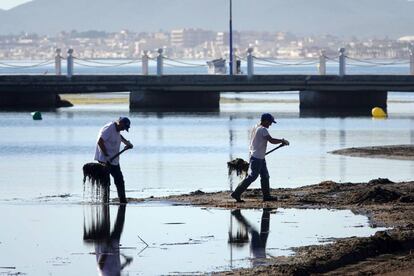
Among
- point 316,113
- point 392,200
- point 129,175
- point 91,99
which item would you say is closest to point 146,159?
point 129,175

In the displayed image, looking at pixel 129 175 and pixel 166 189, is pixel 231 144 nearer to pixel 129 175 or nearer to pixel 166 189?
pixel 129 175

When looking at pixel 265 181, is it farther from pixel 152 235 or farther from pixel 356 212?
pixel 152 235

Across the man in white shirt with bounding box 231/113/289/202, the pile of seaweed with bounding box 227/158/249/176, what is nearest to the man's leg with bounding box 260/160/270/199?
the man in white shirt with bounding box 231/113/289/202

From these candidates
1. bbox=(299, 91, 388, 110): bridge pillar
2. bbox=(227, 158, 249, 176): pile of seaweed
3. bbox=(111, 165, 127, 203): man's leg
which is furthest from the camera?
bbox=(299, 91, 388, 110): bridge pillar

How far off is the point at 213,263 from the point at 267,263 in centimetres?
59

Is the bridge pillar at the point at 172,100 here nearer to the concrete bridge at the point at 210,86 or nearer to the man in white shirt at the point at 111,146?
the concrete bridge at the point at 210,86

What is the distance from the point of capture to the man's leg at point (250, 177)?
2388 centimetres

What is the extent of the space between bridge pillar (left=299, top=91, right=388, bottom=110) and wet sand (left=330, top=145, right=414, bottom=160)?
68.3 feet

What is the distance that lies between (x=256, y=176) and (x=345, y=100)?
35.4 metres

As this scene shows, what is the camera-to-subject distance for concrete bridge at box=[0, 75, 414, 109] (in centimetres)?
5547

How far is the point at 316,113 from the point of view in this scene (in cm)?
5656

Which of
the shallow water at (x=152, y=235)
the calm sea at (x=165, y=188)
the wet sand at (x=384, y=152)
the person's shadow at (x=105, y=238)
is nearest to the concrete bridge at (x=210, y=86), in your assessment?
the calm sea at (x=165, y=188)

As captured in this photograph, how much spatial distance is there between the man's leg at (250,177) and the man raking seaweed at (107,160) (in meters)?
1.68

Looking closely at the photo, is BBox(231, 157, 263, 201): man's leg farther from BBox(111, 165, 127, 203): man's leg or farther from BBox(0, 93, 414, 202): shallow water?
BBox(0, 93, 414, 202): shallow water
